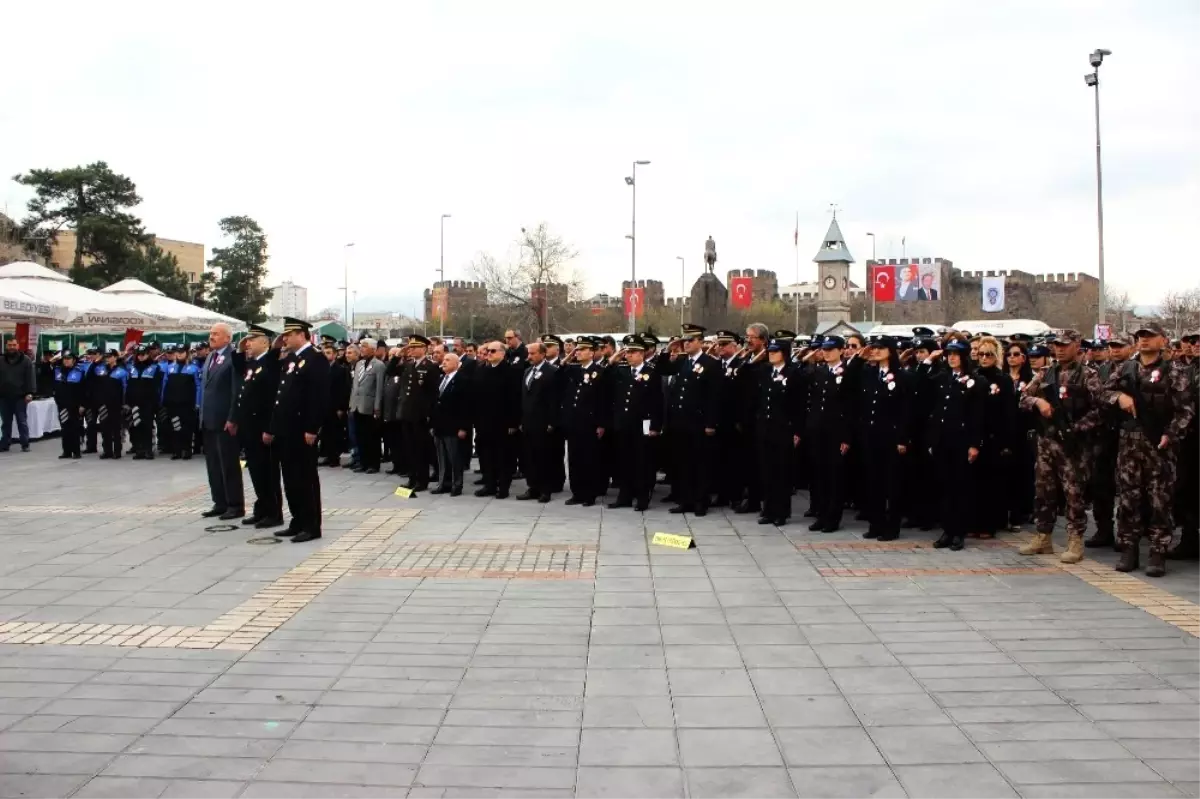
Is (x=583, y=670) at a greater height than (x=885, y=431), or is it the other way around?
(x=885, y=431)

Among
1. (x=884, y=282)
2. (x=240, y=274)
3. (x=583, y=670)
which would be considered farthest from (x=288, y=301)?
→ (x=583, y=670)

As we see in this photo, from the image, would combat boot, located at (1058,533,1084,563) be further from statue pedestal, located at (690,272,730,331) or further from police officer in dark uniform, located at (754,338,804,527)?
statue pedestal, located at (690,272,730,331)

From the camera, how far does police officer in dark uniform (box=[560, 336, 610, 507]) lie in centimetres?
1147

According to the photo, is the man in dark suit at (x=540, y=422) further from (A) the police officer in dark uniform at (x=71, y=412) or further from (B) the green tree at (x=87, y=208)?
(B) the green tree at (x=87, y=208)

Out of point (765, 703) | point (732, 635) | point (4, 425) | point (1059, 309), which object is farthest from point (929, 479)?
point (1059, 309)

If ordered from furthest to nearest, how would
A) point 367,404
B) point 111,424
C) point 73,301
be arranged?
point 73,301 < point 111,424 < point 367,404

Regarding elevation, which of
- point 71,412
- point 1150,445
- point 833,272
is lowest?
point 71,412

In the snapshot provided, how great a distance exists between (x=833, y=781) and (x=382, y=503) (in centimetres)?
844

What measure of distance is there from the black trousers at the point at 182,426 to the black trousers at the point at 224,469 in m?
6.51

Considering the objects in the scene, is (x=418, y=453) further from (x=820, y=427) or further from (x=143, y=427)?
(x=143, y=427)

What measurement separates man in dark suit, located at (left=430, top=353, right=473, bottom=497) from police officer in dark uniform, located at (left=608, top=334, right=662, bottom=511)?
A: 1.98 m

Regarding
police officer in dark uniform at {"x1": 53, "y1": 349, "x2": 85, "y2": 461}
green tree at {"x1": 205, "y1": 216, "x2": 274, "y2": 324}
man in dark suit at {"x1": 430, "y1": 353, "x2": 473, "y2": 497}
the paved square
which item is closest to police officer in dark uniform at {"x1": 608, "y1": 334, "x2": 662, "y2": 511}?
the paved square

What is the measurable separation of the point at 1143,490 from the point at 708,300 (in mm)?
20903

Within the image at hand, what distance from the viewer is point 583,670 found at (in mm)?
5504
